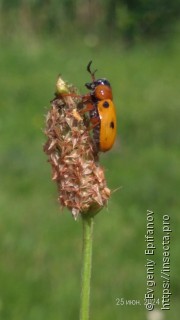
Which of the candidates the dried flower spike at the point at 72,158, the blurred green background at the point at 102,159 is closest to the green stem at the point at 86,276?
the dried flower spike at the point at 72,158

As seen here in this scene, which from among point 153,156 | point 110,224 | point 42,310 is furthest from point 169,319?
point 153,156

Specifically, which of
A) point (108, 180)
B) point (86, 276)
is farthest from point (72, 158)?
point (108, 180)

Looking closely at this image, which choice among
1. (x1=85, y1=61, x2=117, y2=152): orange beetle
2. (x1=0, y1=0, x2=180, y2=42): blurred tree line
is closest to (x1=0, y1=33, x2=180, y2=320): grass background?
Result: (x1=0, y1=0, x2=180, y2=42): blurred tree line

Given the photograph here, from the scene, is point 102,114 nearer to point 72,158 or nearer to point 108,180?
point 72,158

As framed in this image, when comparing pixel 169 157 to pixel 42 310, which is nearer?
pixel 42 310

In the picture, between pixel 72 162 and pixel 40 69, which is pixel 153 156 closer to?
pixel 40 69

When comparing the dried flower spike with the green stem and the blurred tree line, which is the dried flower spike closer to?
the green stem

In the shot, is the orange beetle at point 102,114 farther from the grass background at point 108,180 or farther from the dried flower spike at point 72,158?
the grass background at point 108,180
